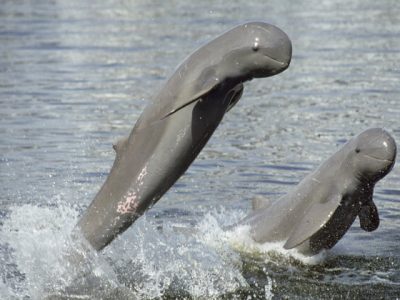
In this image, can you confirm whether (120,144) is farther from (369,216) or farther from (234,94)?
(369,216)

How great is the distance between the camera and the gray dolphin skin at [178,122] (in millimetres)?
10234

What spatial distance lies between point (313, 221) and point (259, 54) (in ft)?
7.59

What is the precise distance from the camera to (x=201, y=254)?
11.7m

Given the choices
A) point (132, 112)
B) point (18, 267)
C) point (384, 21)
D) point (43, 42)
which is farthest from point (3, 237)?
point (384, 21)

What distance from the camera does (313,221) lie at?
11.7m

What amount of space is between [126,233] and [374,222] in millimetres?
2801

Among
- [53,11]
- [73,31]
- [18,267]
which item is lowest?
[53,11]

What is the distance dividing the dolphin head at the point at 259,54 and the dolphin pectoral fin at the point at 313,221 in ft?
6.91

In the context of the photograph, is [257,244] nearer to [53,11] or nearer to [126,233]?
[126,233]

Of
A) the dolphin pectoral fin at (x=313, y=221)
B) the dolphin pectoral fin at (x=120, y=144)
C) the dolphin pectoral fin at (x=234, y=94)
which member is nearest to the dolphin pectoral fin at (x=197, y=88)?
the dolphin pectoral fin at (x=234, y=94)

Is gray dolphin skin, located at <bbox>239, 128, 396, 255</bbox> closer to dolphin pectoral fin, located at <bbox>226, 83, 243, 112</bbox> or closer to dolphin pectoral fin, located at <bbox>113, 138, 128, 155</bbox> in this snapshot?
dolphin pectoral fin, located at <bbox>226, 83, 243, 112</bbox>

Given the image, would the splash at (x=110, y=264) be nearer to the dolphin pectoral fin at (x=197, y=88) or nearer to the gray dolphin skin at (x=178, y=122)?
the gray dolphin skin at (x=178, y=122)

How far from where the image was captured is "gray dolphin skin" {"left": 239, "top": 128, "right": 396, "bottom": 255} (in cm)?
1196

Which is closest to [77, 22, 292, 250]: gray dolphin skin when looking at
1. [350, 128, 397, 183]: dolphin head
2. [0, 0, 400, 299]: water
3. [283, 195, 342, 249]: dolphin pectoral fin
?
[0, 0, 400, 299]: water
